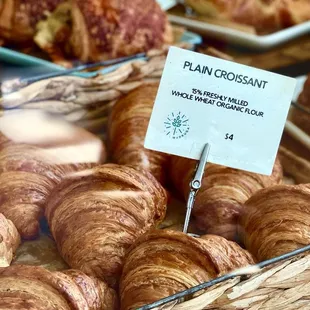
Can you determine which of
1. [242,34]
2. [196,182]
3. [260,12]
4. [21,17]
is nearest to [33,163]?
[196,182]

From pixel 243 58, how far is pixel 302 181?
66cm

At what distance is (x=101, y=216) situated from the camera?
0.84 m

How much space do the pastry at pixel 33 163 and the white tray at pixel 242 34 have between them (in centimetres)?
93

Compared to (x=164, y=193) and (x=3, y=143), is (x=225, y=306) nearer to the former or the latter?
(x=164, y=193)

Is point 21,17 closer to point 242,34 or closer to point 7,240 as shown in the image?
point 242,34

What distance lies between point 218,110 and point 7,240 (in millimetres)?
357

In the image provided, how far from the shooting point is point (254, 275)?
2.55ft

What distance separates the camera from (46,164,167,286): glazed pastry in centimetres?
82

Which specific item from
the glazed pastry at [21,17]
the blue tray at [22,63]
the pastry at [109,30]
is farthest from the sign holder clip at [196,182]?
the glazed pastry at [21,17]

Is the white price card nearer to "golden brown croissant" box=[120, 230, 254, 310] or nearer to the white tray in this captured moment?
"golden brown croissant" box=[120, 230, 254, 310]

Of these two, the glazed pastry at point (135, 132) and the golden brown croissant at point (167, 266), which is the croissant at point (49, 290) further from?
the glazed pastry at point (135, 132)

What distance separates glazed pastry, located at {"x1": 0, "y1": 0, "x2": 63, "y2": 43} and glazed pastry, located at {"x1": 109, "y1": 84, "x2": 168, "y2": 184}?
0.60m

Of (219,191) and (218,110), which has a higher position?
(218,110)

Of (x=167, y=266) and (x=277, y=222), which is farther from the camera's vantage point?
(x=277, y=222)
